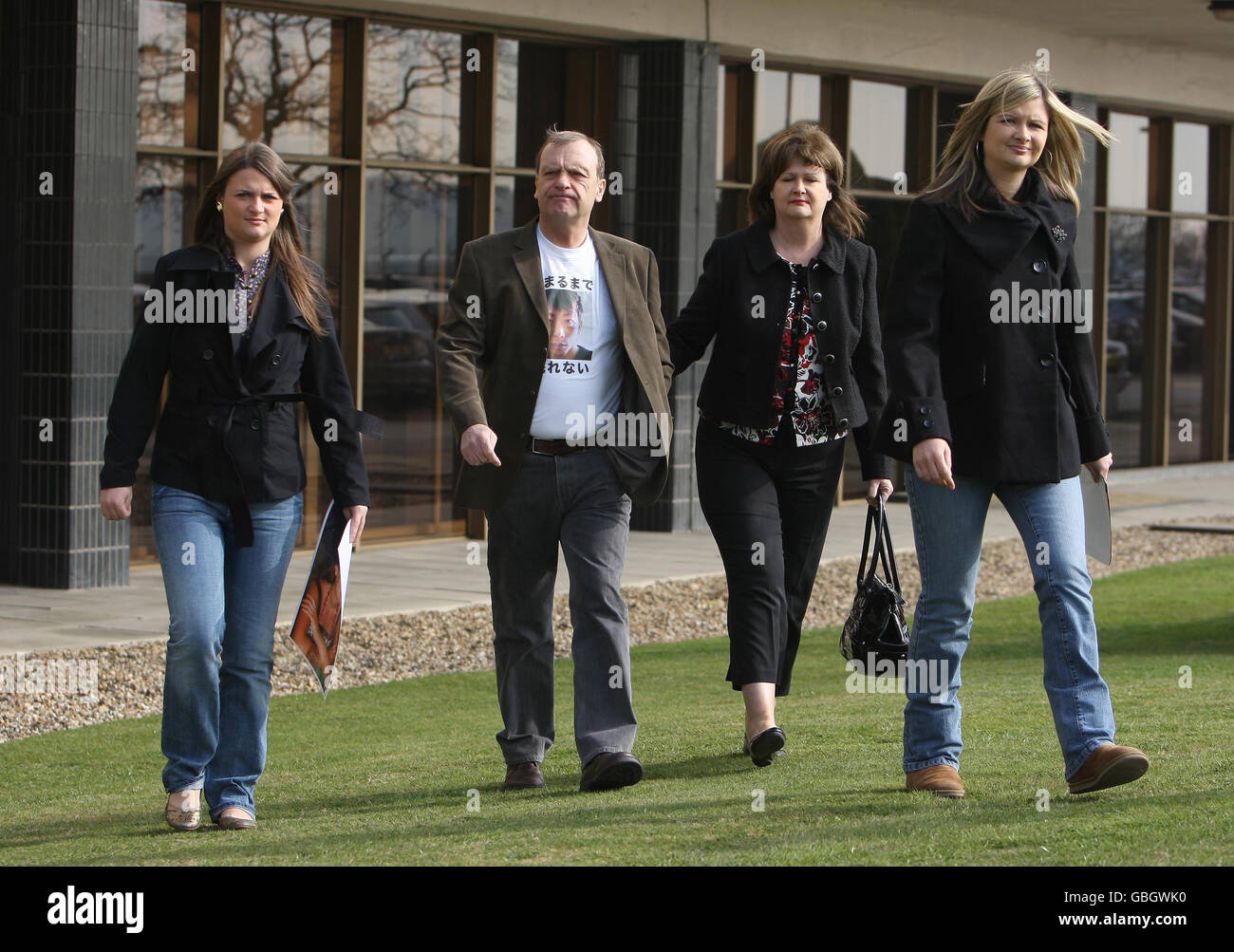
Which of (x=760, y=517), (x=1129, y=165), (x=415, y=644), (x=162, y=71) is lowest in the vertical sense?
(x=415, y=644)

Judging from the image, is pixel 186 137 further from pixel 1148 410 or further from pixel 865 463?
pixel 1148 410

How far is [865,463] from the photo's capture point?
5.91 m

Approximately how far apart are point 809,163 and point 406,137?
7974 millimetres

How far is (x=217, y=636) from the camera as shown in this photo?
5043mm

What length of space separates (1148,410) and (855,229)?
1570 cm

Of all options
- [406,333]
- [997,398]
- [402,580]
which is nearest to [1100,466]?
[997,398]

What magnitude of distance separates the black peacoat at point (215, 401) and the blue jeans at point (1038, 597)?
1664 mm

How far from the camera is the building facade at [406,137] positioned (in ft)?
36.5

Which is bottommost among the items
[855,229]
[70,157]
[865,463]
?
[865,463]

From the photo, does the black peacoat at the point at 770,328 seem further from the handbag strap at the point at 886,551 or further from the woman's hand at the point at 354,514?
the woman's hand at the point at 354,514

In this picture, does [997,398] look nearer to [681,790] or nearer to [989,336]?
[989,336]

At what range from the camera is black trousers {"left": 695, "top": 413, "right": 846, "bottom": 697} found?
5754 mm

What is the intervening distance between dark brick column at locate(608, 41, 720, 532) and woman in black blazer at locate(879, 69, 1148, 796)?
932 cm
